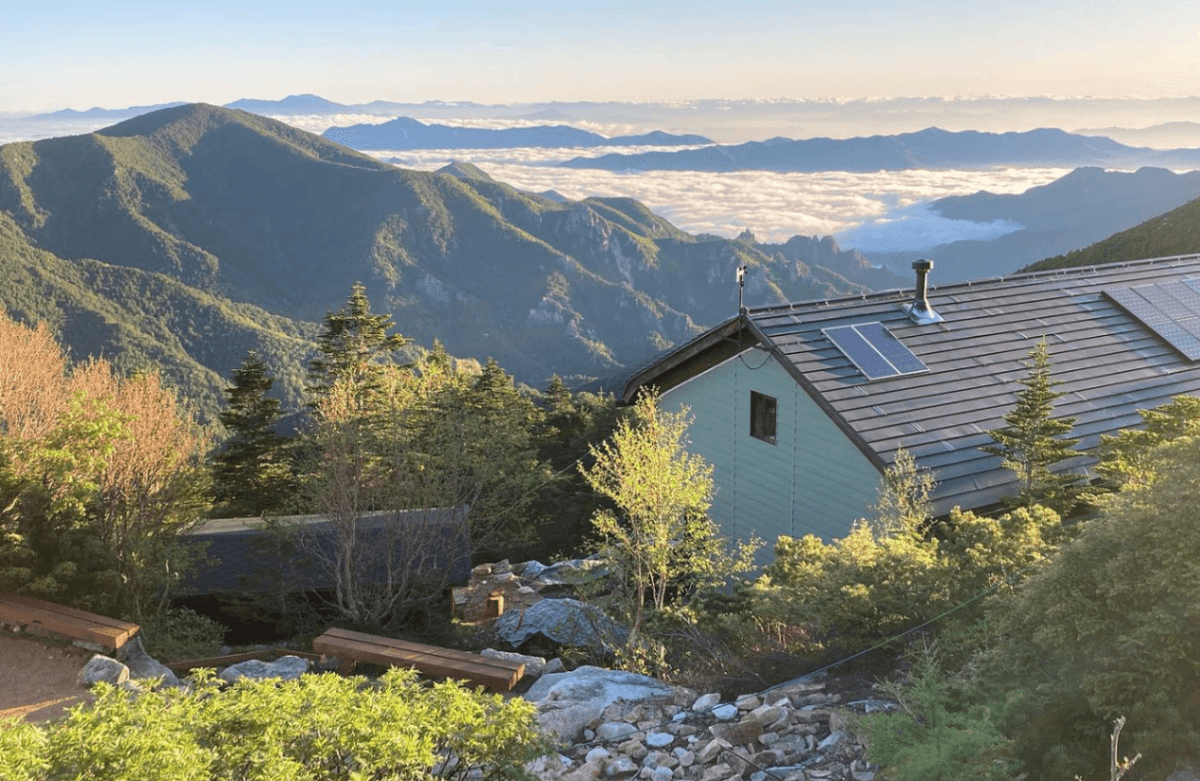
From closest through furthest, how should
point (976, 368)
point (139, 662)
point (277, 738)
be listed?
1. point (277, 738)
2. point (139, 662)
3. point (976, 368)

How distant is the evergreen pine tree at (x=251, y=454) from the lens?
29.1m

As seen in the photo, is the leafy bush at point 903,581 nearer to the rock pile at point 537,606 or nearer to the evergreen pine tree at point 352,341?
the rock pile at point 537,606

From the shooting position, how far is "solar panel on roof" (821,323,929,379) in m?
14.7

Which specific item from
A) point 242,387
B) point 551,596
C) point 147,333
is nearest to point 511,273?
point 147,333

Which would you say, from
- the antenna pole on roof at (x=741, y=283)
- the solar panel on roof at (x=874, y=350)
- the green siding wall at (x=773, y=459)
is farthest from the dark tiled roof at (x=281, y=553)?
the solar panel on roof at (x=874, y=350)

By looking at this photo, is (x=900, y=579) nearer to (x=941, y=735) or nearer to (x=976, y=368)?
(x=941, y=735)

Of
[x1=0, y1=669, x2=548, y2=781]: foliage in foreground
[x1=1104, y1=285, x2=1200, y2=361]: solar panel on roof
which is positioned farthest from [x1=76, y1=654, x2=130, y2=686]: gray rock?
[x1=1104, y1=285, x2=1200, y2=361]: solar panel on roof

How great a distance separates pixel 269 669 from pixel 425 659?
242 cm

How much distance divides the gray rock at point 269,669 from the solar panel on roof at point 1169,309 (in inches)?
628

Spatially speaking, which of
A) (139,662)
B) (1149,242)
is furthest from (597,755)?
(1149,242)

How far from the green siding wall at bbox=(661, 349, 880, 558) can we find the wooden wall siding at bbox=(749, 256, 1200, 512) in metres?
0.58

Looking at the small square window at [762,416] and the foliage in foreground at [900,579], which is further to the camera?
the small square window at [762,416]

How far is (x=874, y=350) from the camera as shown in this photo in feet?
49.5

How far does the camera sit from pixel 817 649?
30.0 feet
